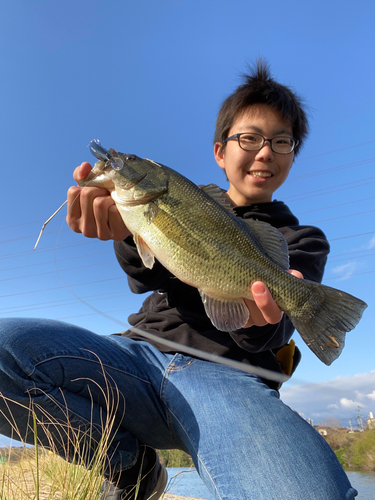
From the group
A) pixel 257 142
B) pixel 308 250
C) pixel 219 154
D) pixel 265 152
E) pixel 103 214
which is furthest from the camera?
pixel 219 154

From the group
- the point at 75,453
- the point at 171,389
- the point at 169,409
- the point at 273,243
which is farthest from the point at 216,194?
the point at 75,453

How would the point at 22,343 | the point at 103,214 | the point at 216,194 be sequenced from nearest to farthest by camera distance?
the point at 22,343 < the point at 103,214 < the point at 216,194

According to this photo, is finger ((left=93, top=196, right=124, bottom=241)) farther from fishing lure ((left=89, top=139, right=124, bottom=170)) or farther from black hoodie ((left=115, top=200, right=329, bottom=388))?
black hoodie ((left=115, top=200, right=329, bottom=388))

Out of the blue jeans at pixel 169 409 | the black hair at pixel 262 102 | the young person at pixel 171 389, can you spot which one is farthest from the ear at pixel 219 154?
the blue jeans at pixel 169 409

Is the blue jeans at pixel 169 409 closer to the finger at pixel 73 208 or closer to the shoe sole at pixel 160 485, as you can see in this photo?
the shoe sole at pixel 160 485

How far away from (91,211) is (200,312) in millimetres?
1241

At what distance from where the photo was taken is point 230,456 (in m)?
2.10

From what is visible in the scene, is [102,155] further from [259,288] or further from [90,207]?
[259,288]

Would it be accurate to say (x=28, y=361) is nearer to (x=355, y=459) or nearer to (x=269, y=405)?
(x=269, y=405)

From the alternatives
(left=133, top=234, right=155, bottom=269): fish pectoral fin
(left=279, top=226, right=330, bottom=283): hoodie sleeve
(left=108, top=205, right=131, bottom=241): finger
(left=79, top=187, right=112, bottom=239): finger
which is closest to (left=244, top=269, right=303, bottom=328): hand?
(left=133, top=234, right=155, bottom=269): fish pectoral fin

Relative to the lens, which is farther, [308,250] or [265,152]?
[265,152]

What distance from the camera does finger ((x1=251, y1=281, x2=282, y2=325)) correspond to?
2225mm

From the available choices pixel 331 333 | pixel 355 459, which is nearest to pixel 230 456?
pixel 331 333

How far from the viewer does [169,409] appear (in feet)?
8.04
